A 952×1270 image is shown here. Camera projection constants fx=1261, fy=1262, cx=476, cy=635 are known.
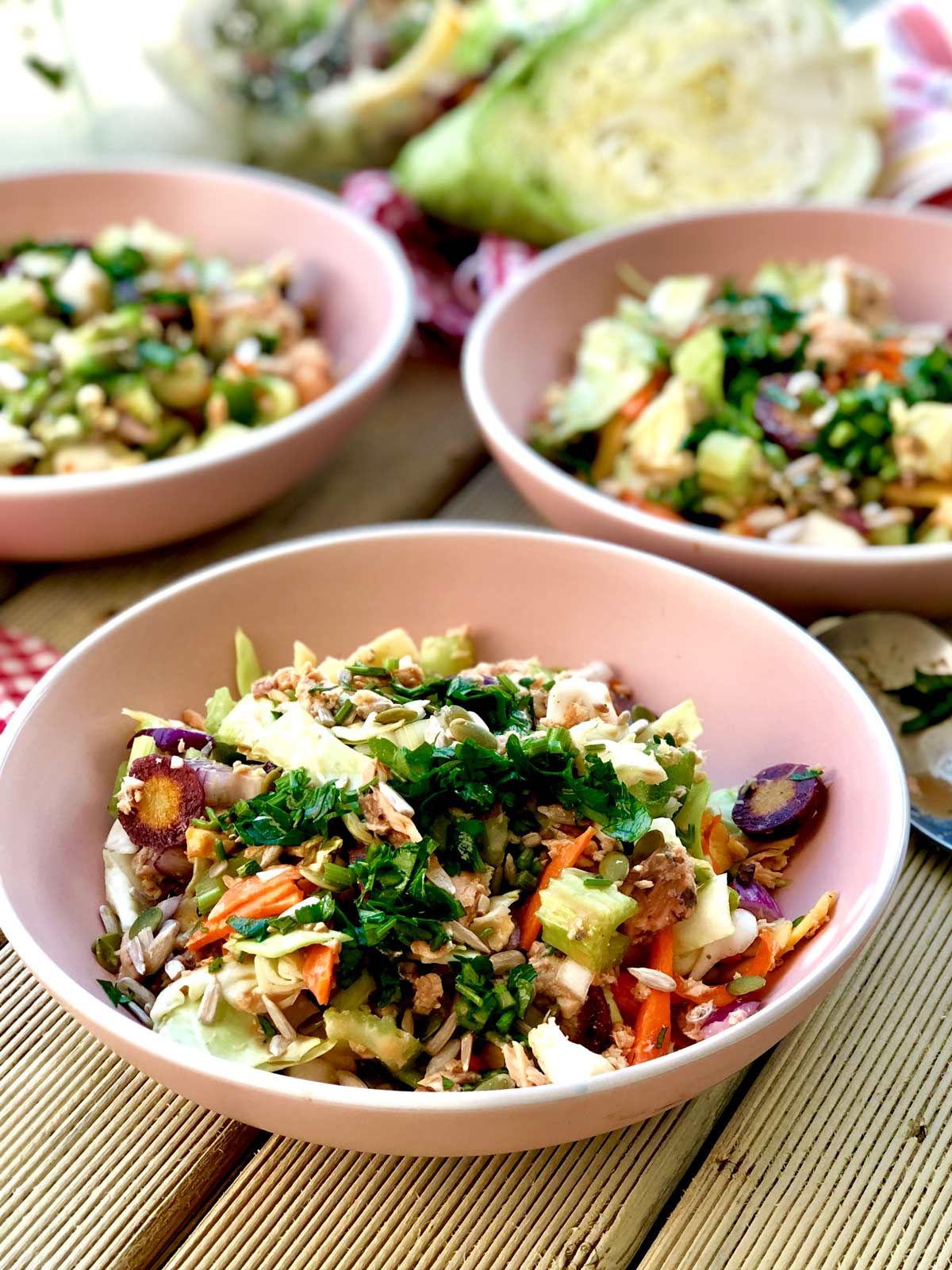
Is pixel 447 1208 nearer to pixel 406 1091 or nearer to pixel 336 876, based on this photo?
pixel 406 1091

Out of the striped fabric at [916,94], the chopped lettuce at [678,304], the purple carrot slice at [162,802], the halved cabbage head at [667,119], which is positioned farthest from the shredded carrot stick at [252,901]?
the striped fabric at [916,94]

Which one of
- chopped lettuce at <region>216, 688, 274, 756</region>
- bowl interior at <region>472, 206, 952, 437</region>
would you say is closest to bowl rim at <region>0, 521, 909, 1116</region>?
chopped lettuce at <region>216, 688, 274, 756</region>

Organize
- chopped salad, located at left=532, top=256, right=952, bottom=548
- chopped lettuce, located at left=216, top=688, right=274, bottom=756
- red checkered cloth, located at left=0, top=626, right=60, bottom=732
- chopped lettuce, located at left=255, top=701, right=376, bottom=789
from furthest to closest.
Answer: chopped salad, located at left=532, top=256, right=952, bottom=548, red checkered cloth, located at left=0, top=626, right=60, bottom=732, chopped lettuce, located at left=216, top=688, right=274, bottom=756, chopped lettuce, located at left=255, top=701, right=376, bottom=789

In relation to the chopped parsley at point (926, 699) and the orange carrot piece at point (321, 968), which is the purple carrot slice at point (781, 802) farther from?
the orange carrot piece at point (321, 968)

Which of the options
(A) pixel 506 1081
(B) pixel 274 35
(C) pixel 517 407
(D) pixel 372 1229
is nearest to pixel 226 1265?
(D) pixel 372 1229

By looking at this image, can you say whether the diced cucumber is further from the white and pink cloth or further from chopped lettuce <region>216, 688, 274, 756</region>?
the white and pink cloth

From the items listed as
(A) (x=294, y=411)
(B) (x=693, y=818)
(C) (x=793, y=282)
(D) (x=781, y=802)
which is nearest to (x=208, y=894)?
(B) (x=693, y=818)
